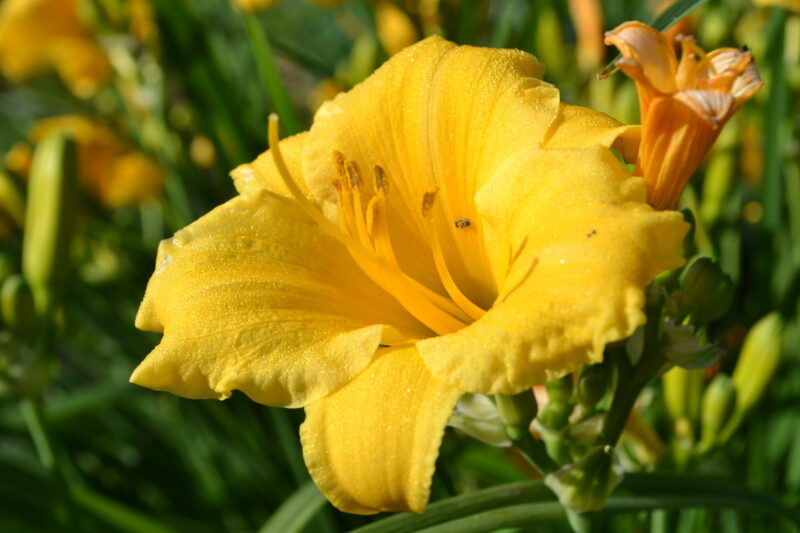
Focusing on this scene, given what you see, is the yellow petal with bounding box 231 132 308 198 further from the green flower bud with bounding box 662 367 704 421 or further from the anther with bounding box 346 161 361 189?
the green flower bud with bounding box 662 367 704 421

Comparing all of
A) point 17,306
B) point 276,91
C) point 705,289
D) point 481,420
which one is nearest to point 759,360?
point 705,289

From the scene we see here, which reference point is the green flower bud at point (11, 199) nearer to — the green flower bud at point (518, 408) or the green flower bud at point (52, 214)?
the green flower bud at point (52, 214)

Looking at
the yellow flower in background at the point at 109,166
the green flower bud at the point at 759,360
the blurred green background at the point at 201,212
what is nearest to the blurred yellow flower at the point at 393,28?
the blurred green background at the point at 201,212

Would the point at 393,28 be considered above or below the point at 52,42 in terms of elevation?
above

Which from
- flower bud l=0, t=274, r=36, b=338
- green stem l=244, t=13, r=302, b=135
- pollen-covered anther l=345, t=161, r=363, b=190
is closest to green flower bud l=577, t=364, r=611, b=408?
pollen-covered anther l=345, t=161, r=363, b=190

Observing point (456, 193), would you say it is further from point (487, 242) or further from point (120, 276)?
point (120, 276)

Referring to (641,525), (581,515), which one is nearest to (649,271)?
(581,515)

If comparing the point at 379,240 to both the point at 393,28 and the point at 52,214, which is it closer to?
the point at 52,214
